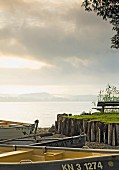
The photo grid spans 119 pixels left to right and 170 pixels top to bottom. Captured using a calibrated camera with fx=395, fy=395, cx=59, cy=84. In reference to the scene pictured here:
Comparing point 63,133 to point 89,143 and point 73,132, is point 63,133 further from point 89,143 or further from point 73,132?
point 89,143

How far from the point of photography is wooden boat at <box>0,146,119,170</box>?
9.76 meters

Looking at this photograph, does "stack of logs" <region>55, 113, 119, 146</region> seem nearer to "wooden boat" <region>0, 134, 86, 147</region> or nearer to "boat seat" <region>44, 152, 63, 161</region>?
"wooden boat" <region>0, 134, 86, 147</region>

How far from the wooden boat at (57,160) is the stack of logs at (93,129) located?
30.5 feet

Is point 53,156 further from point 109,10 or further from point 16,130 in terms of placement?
point 109,10

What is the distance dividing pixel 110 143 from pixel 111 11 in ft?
39.8

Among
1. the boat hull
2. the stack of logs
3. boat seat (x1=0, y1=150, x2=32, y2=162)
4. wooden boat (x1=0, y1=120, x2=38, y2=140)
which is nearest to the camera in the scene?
the boat hull

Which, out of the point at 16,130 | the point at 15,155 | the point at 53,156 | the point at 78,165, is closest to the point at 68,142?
the point at 53,156

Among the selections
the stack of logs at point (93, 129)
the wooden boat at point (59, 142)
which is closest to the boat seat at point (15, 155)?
the wooden boat at point (59, 142)

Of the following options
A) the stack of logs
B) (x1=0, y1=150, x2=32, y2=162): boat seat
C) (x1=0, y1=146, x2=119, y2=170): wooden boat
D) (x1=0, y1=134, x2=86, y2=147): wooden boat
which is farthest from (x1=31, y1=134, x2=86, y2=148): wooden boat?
the stack of logs

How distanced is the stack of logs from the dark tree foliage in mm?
8403

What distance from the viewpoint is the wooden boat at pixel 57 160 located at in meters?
9.76

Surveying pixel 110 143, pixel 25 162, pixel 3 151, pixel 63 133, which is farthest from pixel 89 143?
pixel 25 162

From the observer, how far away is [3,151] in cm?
1257

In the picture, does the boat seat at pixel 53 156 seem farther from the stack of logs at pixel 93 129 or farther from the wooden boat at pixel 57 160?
the stack of logs at pixel 93 129
